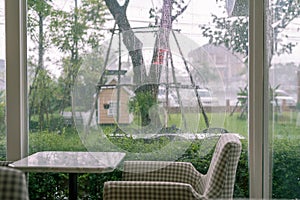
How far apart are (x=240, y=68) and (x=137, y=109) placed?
837mm

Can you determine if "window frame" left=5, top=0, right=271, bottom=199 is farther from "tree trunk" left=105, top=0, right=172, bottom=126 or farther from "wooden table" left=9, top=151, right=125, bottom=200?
"tree trunk" left=105, top=0, right=172, bottom=126

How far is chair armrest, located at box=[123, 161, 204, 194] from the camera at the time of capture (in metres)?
3.32

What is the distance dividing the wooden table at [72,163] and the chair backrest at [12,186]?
0.97 m

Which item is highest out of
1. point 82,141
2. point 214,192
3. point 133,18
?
point 133,18

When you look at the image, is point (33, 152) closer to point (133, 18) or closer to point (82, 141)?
point (82, 141)

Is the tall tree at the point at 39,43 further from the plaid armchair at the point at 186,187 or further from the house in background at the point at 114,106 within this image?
Answer: the plaid armchair at the point at 186,187

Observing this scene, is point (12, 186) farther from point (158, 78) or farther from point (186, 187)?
point (158, 78)

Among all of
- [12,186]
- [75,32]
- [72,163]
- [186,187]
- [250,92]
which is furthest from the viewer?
[75,32]

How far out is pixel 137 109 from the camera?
3582mm

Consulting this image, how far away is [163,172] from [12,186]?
1.62 meters

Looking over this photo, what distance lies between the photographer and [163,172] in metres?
3.38

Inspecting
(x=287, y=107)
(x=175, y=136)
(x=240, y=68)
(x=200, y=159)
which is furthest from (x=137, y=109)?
(x=287, y=107)

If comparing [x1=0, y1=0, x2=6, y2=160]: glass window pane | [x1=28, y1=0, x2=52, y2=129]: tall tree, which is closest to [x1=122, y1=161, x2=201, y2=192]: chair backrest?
[x1=28, y1=0, x2=52, y2=129]: tall tree

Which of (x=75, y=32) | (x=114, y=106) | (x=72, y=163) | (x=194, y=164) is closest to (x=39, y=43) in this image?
(x=75, y=32)
